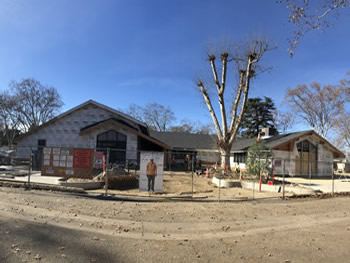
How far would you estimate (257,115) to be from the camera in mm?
52031

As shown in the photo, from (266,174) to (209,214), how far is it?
9.65 meters

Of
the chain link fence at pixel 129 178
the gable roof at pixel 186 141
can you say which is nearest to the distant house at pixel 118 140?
the chain link fence at pixel 129 178

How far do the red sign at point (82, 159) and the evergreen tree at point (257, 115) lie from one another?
4557 centimetres

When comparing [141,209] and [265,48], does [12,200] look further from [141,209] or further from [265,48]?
[265,48]

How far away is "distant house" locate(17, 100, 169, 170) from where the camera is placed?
2273 cm

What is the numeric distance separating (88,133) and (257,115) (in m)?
39.4

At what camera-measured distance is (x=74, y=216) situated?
6.44 metres

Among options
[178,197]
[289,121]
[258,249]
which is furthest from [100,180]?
[289,121]

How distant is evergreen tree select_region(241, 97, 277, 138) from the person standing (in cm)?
4489

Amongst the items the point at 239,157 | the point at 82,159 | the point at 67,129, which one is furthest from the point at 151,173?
the point at 239,157

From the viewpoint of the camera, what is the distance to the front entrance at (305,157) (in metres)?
24.0

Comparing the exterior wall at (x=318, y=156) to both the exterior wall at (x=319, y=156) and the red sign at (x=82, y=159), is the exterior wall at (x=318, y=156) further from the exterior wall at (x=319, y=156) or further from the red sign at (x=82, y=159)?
the red sign at (x=82, y=159)

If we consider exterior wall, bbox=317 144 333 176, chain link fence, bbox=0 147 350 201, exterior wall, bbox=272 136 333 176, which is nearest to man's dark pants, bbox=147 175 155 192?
chain link fence, bbox=0 147 350 201

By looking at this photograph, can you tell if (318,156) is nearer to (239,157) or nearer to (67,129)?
(239,157)
